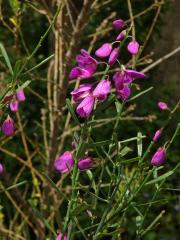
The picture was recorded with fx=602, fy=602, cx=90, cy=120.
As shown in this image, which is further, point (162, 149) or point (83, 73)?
point (162, 149)

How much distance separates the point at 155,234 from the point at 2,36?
83.2 inches

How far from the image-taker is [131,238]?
3881 mm

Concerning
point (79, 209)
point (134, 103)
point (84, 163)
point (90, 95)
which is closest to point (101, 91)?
point (90, 95)

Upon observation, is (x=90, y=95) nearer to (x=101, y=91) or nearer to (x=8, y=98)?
(x=101, y=91)

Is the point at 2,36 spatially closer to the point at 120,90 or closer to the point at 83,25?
the point at 83,25

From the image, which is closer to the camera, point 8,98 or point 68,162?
point 8,98

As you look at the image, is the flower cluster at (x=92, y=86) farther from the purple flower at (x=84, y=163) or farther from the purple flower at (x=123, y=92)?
the purple flower at (x=84, y=163)

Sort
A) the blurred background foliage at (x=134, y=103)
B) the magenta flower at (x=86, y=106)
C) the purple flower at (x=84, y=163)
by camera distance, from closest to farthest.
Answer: the magenta flower at (x=86, y=106)
the purple flower at (x=84, y=163)
the blurred background foliage at (x=134, y=103)

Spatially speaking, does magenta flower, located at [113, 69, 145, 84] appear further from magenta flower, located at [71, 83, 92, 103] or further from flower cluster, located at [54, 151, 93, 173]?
flower cluster, located at [54, 151, 93, 173]

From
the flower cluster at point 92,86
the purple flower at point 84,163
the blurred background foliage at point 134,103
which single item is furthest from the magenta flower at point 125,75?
the blurred background foliage at point 134,103

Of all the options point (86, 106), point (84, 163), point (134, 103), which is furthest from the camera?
point (134, 103)

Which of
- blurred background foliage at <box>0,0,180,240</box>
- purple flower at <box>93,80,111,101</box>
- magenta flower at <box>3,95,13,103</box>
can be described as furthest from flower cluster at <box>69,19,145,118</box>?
blurred background foliage at <box>0,0,180,240</box>

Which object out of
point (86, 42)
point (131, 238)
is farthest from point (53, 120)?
point (86, 42)

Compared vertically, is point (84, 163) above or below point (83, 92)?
below
